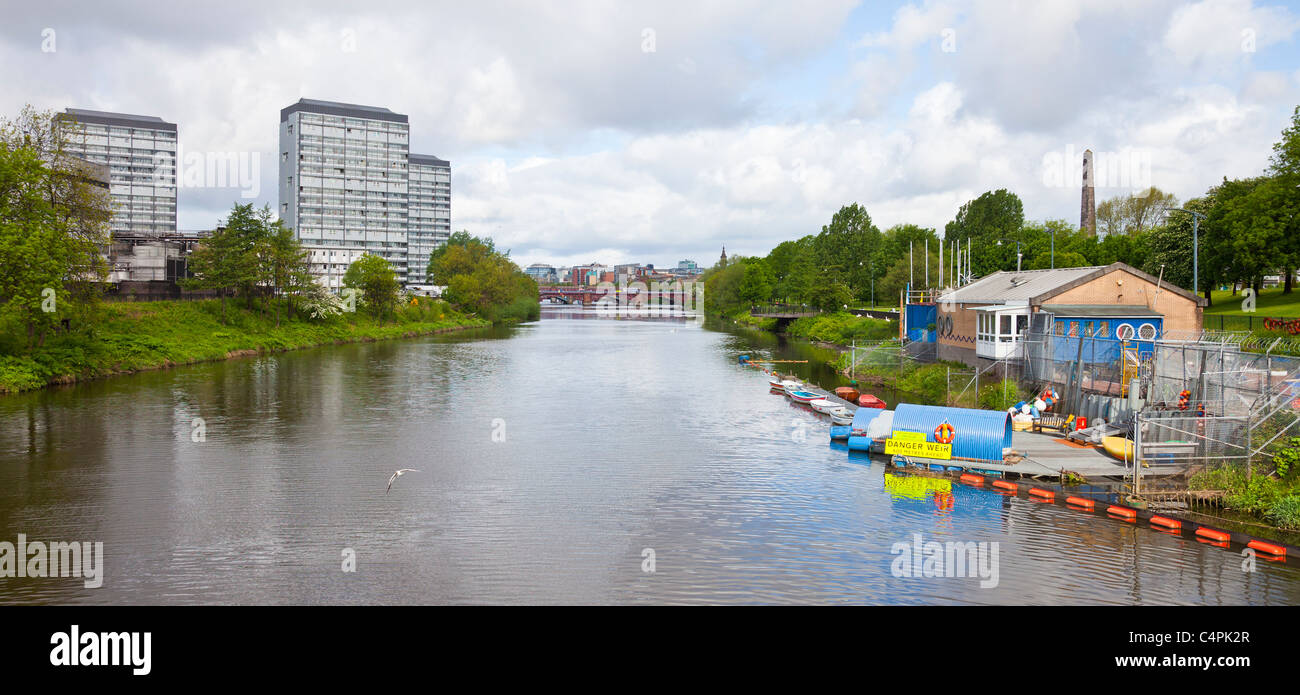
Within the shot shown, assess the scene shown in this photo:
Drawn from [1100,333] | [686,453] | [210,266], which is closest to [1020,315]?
[1100,333]

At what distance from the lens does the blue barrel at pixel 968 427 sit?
2939 cm

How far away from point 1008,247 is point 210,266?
94.8 meters

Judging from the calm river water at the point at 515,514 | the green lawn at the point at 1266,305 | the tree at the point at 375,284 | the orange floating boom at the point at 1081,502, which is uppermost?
the tree at the point at 375,284

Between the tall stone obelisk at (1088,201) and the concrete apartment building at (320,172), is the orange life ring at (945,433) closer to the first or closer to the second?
the tall stone obelisk at (1088,201)

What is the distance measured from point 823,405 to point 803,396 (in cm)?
315

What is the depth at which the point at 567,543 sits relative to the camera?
22609 millimetres

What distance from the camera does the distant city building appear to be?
180500mm

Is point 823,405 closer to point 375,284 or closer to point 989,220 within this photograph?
point 375,284

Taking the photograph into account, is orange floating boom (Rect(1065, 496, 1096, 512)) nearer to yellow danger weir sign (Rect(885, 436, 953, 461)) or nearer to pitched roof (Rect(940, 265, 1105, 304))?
yellow danger weir sign (Rect(885, 436, 953, 461))

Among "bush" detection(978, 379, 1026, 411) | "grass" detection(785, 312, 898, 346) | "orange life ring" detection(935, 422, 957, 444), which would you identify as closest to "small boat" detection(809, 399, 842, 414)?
"bush" detection(978, 379, 1026, 411)

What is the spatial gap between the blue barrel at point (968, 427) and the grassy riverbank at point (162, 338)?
48444 mm

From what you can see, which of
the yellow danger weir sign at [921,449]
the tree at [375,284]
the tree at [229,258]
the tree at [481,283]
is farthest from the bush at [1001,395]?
the tree at [481,283]

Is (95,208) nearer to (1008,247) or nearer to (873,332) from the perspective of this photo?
(873,332)
